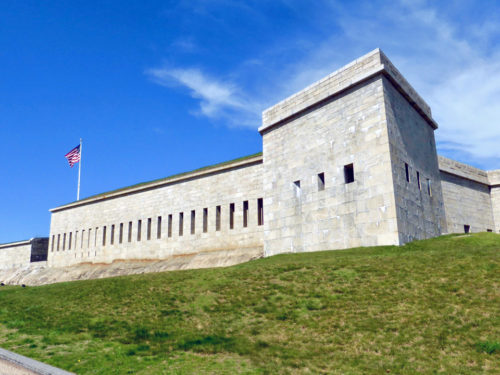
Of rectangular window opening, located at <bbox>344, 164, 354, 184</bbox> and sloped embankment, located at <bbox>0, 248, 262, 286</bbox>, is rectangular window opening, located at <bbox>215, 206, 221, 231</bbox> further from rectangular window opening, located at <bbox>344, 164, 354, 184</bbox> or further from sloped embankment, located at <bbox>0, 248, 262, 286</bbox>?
rectangular window opening, located at <bbox>344, 164, 354, 184</bbox>

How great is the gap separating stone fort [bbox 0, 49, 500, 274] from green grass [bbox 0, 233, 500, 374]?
333cm

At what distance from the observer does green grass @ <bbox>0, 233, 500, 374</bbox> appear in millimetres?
8688

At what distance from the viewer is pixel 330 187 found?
67.9 ft

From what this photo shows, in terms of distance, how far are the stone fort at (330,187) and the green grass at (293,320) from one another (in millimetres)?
3328

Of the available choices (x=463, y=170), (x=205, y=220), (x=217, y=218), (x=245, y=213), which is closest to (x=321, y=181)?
(x=245, y=213)

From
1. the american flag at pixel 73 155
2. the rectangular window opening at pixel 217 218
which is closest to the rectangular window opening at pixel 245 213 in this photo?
the rectangular window opening at pixel 217 218

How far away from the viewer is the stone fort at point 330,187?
62.7 feet

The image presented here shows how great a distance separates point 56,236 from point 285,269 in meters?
34.9

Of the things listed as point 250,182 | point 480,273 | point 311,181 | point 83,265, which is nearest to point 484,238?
point 480,273

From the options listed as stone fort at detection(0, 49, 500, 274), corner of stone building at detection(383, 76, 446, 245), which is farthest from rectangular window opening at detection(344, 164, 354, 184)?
corner of stone building at detection(383, 76, 446, 245)

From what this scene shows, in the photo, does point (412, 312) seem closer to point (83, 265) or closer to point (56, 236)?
point (83, 265)

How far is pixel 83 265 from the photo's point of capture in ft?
124

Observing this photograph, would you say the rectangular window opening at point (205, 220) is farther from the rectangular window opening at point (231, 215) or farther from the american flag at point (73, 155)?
the american flag at point (73, 155)

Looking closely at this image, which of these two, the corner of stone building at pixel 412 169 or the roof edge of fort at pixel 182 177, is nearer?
the corner of stone building at pixel 412 169
